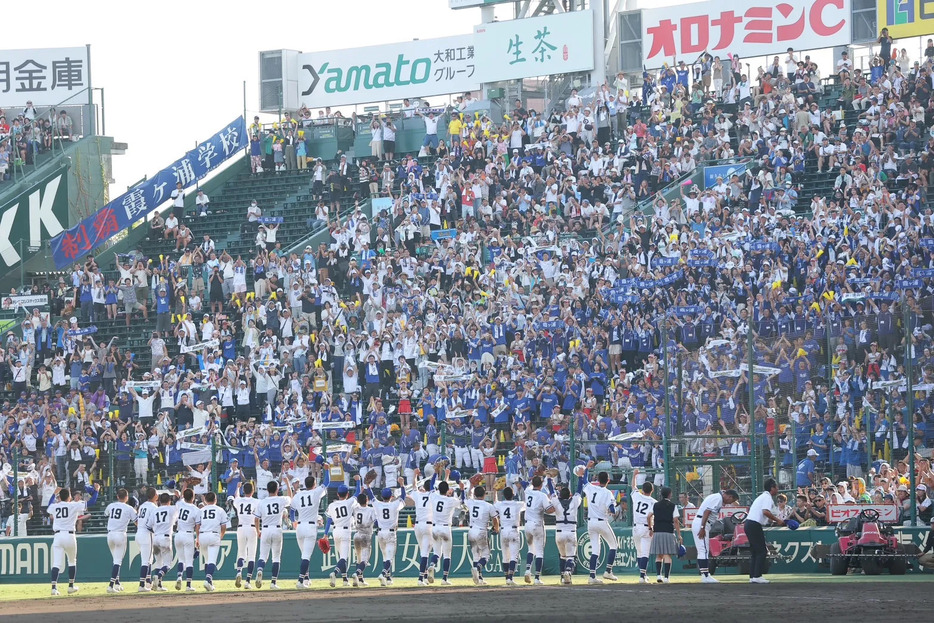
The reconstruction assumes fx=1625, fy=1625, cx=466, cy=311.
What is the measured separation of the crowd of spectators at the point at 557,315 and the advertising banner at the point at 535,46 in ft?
11.6

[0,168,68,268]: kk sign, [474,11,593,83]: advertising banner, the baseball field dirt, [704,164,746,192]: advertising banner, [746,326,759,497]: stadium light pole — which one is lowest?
the baseball field dirt

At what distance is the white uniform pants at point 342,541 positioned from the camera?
25719 mm

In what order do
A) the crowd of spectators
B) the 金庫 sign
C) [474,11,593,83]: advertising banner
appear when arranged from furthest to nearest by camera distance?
the 金庫 sign
[474,11,593,83]: advertising banner
the crowd of spectators

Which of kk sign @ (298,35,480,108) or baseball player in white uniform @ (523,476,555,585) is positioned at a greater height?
kk sign @ (298,35,480,108)

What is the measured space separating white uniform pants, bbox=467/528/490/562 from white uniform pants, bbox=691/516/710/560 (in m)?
3.24

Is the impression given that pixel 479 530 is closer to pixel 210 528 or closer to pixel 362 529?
pixel 362 529

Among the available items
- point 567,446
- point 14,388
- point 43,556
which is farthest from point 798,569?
point 14,388

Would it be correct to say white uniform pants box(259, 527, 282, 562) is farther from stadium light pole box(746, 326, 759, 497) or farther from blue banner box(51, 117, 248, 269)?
blue banner box(51, 117, 248, 269)

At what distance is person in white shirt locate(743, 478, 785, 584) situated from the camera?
77.6 feet

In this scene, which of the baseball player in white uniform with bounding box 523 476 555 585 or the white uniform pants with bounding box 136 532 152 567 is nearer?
the baseball player in white uniform with bounding box 523 476 555 585

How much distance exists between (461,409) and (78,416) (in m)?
10.00

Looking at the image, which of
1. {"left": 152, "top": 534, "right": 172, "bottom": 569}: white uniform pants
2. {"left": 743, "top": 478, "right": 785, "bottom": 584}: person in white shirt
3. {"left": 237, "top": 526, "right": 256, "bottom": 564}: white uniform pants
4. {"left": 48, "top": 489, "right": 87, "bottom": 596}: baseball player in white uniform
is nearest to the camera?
{"left": 743, "top": 478, "right": 785, "bottom": 584}: person in white shirt

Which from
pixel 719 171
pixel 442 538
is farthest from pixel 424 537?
pixel 719 171

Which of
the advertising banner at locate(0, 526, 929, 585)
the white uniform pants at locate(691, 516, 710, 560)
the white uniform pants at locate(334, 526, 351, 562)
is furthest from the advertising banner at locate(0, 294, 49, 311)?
the white uniform pants at locate(691, 516, 710, 560)
